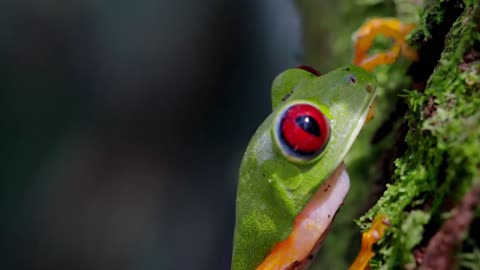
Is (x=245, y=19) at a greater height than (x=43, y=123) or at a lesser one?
greater

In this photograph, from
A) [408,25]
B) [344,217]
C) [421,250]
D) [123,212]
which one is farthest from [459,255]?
[123,212]

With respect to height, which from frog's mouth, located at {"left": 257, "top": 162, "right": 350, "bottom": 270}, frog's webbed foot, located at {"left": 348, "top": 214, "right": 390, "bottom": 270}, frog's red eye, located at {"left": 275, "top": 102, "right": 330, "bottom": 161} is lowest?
frog's mouth, located at {"left": 257, "top": 162, "right": 350, "bottom": 270}

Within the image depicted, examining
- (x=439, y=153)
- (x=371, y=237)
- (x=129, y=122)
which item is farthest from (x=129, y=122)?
(x=439, y=153)

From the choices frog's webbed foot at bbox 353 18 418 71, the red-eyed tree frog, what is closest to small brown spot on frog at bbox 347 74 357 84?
the red-eyed tree frog

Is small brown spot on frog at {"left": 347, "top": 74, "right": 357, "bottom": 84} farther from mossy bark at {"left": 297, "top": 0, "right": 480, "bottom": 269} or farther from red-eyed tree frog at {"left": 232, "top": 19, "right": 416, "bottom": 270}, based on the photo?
Result: mossy bark at {"left": 297, "top": 0, "right": 480, "bottom": 269}

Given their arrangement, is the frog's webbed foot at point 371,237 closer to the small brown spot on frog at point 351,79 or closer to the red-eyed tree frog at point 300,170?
the red-eyed tree frog at point 300,170

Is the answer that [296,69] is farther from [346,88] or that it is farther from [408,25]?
[408,25]

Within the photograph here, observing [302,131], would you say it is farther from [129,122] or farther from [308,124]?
[129,122]
